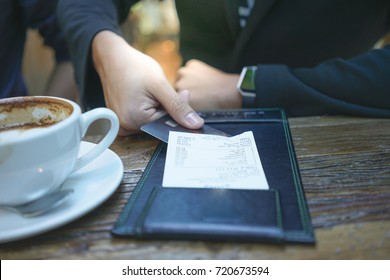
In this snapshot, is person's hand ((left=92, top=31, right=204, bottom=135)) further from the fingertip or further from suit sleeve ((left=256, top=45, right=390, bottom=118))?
suit sleeve ((left=256, top=45, right=390, bottom=118))

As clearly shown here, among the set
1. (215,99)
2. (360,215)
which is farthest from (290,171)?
(215,99)

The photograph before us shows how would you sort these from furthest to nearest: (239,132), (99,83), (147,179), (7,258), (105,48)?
1. (99,83)
2. (105,48)
3. (239,132)
4. (147,179)
5. (7,258)

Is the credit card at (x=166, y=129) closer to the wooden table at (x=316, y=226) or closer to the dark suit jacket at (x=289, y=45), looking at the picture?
the wooden table at (x=316, y=226)

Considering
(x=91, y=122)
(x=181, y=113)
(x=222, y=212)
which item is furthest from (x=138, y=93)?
(x=222, y=212)

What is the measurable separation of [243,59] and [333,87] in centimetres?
35

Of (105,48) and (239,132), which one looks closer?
(239,132)

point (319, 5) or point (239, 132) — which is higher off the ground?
point (319, 5)

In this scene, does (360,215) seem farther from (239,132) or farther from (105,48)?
(105,48)

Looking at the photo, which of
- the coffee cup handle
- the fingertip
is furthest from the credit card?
the coffee cup handle

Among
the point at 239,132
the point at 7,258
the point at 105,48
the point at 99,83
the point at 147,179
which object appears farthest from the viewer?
the point at 99,83

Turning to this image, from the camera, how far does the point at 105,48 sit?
2.37 feet

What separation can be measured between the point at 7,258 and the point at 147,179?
0.57 feet

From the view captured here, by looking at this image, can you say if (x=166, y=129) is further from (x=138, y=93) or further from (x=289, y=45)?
(x=289, y=45)

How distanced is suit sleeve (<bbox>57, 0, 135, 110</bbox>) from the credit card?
Result: 0.29m
